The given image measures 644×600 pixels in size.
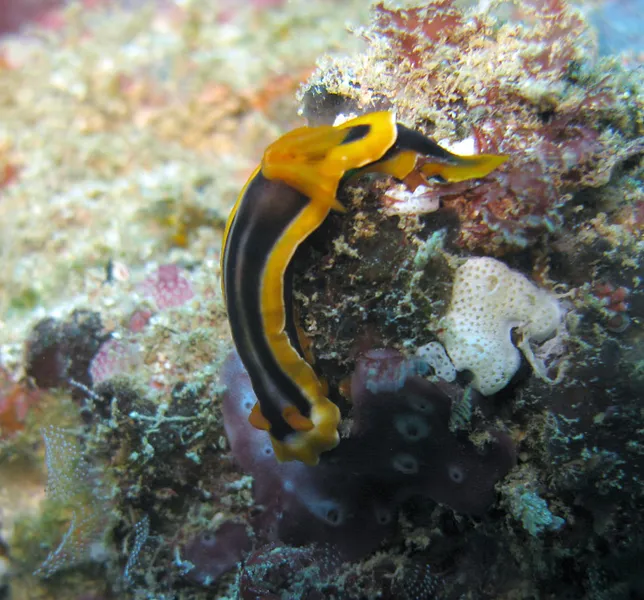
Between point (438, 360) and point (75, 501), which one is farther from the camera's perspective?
point (75, 501)

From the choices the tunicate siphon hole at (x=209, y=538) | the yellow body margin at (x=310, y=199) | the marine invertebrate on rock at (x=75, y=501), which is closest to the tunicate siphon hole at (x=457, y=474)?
the yellow body margin at (x=310, y=199)

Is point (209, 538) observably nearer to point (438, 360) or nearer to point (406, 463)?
point (406, 463)

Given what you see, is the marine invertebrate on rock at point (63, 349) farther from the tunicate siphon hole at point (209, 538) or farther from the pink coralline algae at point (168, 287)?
the tunicate siphon hole at point (209, 538)

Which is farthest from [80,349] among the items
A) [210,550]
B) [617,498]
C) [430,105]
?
[617,498]

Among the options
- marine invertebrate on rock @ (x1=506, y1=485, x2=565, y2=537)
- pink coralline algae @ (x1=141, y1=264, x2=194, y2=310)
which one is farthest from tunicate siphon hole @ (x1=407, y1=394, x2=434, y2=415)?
pink coralline algae @ (x1=141, y1=264, x2=194, y2=310)

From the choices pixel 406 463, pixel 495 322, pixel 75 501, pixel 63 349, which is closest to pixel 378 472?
pixel 406 463

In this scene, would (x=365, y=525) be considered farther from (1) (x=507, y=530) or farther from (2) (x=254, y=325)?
(2) (x=254, y=325)

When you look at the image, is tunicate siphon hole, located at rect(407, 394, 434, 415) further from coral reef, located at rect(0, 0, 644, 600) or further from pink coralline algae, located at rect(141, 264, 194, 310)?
pink coralline algae, located at rect(141, 264, 194, 310)
